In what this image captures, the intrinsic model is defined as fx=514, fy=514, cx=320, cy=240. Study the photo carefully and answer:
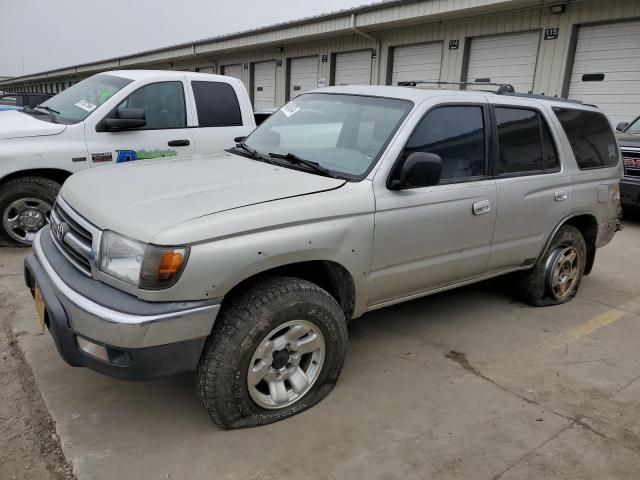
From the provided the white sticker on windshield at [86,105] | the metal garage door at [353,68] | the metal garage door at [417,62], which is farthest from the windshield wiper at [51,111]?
the metal garage door at [353,68]

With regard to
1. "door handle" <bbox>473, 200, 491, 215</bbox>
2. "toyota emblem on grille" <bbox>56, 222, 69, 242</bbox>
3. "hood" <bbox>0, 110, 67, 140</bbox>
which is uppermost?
"hood" <bbox>0, 110, 67, 140</bbox>

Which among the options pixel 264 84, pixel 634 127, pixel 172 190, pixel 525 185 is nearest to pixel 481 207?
pixel 525 185

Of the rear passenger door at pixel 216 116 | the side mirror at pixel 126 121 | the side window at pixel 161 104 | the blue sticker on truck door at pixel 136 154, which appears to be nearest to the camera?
the side mirror at pixel 126 121

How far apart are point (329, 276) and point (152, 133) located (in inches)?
142

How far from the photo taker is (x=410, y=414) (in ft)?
9.51

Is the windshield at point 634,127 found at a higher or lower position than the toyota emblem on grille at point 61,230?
higher

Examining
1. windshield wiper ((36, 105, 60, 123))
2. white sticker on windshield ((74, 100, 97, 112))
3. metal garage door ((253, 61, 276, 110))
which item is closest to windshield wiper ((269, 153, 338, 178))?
white sticker on windshield ((74, 100, 97, 112))

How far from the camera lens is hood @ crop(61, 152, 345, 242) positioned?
242cm

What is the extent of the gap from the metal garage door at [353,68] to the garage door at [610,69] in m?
6.12

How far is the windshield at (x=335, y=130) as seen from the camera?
10.4ft

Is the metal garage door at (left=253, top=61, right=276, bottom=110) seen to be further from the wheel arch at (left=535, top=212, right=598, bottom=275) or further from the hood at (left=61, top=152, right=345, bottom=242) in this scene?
the hood at (left=61, top=152, right=345, bottom=242)

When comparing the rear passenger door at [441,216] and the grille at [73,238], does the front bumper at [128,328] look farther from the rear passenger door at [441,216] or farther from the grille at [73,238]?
the rear passenger door at [441,216]

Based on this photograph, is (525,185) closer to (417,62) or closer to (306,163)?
(306,163)

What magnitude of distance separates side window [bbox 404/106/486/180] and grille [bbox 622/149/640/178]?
550 centimetres
